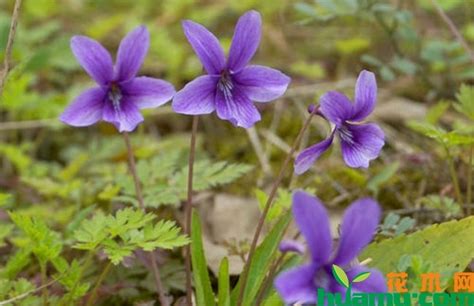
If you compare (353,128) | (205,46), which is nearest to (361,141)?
(353,128)

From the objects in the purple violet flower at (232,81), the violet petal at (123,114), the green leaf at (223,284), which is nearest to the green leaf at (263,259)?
the green leaf at (223,284)

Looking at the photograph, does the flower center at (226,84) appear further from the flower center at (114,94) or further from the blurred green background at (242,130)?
the blurred green background at (242,130)

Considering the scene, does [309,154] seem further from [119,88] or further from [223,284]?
[119,88]

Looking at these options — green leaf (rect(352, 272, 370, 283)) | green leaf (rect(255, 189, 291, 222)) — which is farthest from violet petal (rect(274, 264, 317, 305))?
green leaf (rect(255, 189, 291, 222))

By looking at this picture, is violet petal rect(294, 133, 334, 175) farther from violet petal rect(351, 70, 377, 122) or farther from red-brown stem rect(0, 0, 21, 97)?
red-brown stem rect(0, 0, 21, 97)

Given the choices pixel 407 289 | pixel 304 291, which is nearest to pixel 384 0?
pixel 407 289
